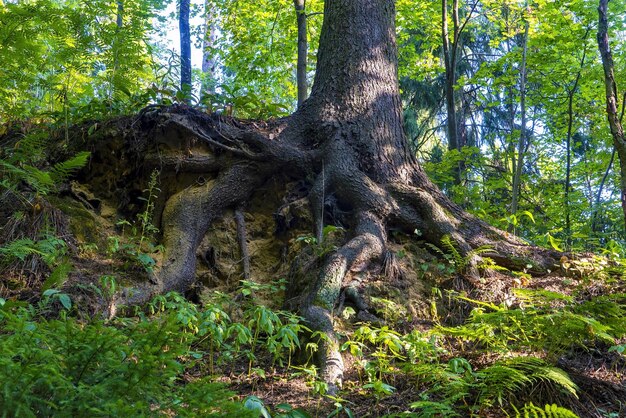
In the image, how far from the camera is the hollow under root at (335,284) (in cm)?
391

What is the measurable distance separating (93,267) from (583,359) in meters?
4.37

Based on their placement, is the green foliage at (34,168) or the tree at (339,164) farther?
the tree at (339,164)

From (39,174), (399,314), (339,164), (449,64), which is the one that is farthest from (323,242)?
(449,64)

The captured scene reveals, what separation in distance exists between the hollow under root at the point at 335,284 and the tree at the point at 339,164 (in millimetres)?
20

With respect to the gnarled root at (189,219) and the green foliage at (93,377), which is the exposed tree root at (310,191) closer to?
the gnarled root at (189,219)

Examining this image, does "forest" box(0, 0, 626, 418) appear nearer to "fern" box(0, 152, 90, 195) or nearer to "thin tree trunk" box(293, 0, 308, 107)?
"fern" box(0, 152, 90, 195)

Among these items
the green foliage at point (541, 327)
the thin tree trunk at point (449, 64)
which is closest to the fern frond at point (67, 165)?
the green foliage at point (541, 327)

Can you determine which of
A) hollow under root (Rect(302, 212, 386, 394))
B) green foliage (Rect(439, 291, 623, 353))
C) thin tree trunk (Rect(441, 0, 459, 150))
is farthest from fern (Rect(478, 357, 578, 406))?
thin tree trunk (Rect(441, 0, 459, 150))

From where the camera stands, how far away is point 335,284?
15.4 ft

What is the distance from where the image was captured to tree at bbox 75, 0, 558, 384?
5.41m

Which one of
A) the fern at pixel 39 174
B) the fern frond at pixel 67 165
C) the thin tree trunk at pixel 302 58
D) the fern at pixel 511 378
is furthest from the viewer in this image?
the thin tree trunk at pixel 302 58

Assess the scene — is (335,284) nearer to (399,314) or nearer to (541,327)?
(399,314)

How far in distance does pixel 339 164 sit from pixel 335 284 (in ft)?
5.47

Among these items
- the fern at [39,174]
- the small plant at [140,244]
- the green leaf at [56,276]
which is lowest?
the green leaf at [56,276]
